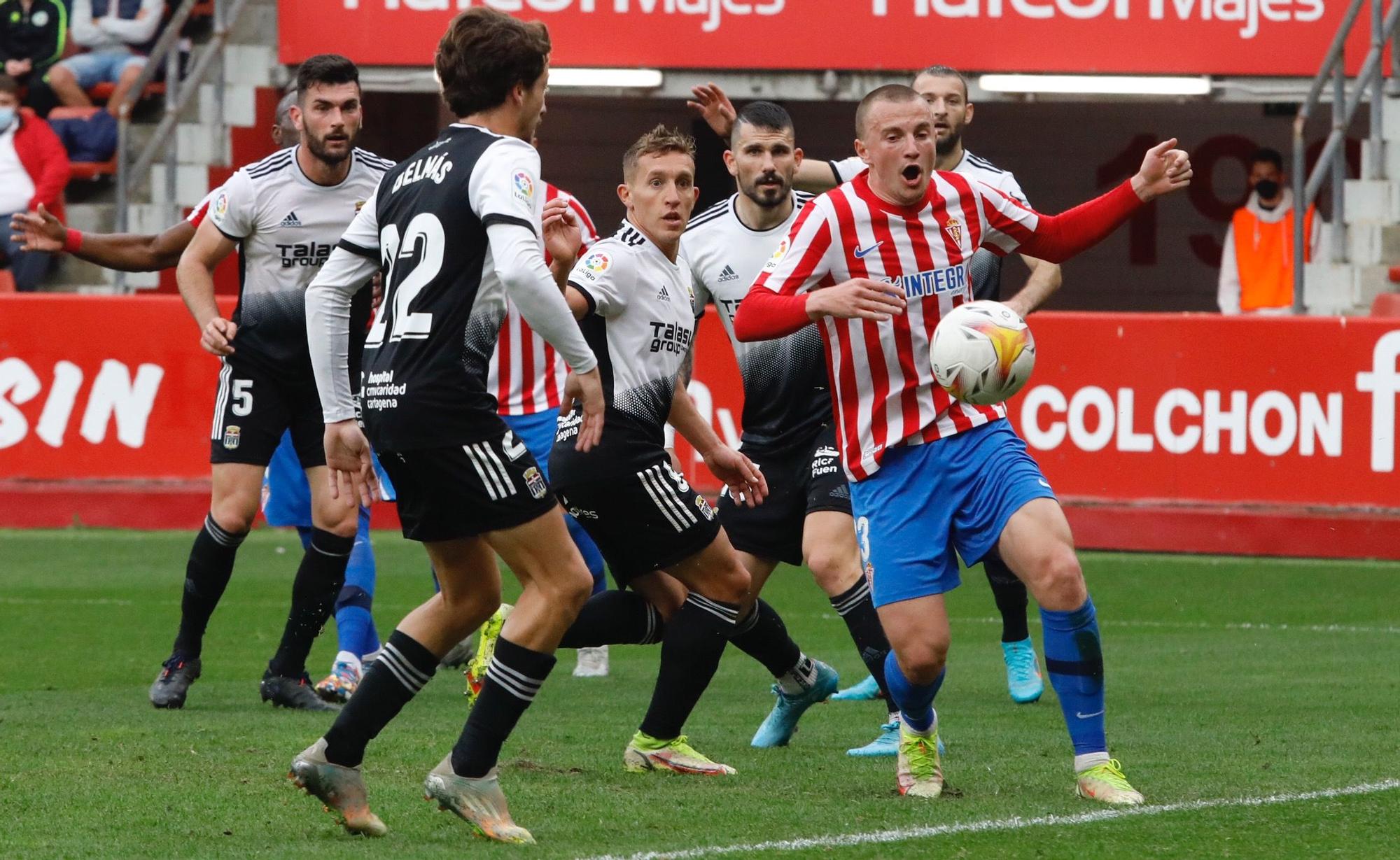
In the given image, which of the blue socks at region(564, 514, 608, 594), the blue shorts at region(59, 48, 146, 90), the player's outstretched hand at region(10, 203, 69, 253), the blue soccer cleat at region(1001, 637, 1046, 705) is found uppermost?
the blue shorts at region(59, 48, 146, 90)

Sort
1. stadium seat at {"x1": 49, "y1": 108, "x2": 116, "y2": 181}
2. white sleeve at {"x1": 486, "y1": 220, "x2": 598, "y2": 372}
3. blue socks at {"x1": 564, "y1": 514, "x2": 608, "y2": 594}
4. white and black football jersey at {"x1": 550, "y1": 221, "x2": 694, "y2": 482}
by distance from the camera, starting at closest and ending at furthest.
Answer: white sleeve at {"x1": 486, "y1": 220, "x2": 598, "y2": 372} → white and black football jersey at {"x1": 550, "y1": 221, "x2": 694, "y2": 482} → blue socks at {"x1": 564, "y1": 514, "x2": 608, "y2": 594} → stadium seat at {"x1": 49, "y1": 108, "x2": 116, "y2": 181}

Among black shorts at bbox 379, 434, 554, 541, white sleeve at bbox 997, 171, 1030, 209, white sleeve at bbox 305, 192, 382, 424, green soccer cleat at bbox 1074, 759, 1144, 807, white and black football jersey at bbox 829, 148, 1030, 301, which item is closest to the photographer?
black shorts at bbox 379, 434, 554, 541

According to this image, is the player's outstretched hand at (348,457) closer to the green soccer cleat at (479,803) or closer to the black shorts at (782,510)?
the green soccer cleat at (479,803)

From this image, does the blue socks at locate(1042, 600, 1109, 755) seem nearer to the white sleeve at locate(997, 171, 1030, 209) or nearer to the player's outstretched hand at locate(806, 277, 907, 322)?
the player's outstretched hand at locate(806, 277, 907, 322)

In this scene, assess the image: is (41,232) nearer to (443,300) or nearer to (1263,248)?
(443,300)

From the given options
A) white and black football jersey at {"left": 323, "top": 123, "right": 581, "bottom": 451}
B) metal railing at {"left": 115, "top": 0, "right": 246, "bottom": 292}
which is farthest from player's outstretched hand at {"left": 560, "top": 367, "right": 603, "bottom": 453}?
metal railing at {"left": 115, "top": 0, "right": 246, "bottom": 292}

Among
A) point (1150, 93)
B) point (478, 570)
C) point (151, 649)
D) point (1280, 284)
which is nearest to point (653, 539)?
point (478, 570)

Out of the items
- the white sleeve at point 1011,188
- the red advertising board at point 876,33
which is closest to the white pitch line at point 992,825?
the white sleeve at point 1011,188

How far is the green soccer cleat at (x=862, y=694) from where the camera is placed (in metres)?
8.50

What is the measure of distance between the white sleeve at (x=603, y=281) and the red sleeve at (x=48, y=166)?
38.3ft

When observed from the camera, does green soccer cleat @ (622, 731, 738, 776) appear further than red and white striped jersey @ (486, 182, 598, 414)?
No

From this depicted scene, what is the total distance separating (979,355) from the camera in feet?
19.3

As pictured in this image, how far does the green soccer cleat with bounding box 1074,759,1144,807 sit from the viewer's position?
228 inches

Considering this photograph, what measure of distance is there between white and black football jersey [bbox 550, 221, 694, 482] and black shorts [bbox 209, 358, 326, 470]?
5.81ft
